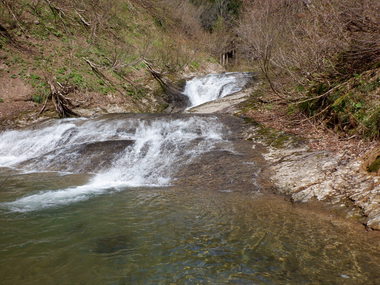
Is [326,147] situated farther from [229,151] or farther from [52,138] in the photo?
[52,138]

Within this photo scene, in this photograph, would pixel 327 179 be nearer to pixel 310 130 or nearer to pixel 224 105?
pixel 310 130

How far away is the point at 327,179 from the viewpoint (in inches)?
228

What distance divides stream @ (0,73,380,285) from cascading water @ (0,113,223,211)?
2.2 inches

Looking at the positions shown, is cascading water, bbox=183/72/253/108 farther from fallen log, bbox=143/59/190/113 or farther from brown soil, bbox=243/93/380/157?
brown soil, bbox=243/93/380/157

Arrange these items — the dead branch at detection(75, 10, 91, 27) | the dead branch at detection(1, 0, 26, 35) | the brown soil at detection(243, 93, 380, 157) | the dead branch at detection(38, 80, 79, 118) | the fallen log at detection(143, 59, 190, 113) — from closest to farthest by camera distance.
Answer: the brown soil at detection(243, 93, 380, 157) < the dead branch at detection(38, 80, 79, 118) < the dead branch at detection(1, 0, 26, 35) < the fallen log at detection(143, 59, 190, 113) < the dead branch at detection(75, 10, 91, 27)

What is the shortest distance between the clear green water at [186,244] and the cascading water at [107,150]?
1.35 metres

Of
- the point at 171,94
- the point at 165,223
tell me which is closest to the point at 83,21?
the point at 171,94

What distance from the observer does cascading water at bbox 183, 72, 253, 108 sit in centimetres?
1891

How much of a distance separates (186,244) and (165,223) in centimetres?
79

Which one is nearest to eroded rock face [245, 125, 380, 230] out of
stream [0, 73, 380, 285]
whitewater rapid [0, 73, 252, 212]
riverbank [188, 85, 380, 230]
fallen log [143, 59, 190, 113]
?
riverbank [188, 85, 380, 230]

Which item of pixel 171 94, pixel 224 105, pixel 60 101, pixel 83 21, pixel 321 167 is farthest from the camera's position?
pixel 83 21

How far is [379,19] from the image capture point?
7.28m

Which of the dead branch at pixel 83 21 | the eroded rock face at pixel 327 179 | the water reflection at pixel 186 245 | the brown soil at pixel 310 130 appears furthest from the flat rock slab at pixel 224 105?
the dead branch at pixel 83 21

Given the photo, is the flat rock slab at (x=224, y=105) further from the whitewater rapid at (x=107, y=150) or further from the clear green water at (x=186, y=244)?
the clear green water at (x=186, y=244)
